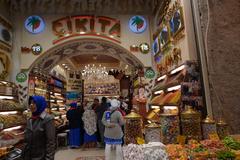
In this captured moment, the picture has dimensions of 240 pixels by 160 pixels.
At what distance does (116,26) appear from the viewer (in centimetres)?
830

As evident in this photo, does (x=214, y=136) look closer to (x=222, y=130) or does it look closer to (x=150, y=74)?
(x=222, y=130)

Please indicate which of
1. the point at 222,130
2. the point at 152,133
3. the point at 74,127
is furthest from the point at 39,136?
the point at 74,127

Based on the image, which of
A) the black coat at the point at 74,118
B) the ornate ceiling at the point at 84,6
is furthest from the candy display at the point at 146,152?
the ornate ceiling at the point at 84,6

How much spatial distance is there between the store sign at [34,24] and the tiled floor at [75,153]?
A: 4.38 m

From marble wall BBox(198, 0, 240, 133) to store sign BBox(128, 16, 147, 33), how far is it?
164 inches

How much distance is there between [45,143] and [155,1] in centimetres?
655

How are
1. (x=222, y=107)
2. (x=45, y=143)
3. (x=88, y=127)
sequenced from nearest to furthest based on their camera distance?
(x=45, y=143)
(x=222, y=107)
(x=88, y=127)

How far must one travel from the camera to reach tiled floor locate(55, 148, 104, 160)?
21.1 ft

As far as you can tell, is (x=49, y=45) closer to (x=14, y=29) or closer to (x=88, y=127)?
(x=14, y=29)

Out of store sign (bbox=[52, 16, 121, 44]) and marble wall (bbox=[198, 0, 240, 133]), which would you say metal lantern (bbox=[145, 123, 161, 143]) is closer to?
marble wall (bbox=[198, 0, 240, 133])

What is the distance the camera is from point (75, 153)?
6922mm

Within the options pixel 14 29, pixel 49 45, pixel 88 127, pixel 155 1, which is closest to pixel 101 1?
pixel 155 1

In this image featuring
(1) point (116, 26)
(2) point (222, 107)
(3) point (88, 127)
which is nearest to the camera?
(2) point (222, 107)

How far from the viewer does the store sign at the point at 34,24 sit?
811 cm
